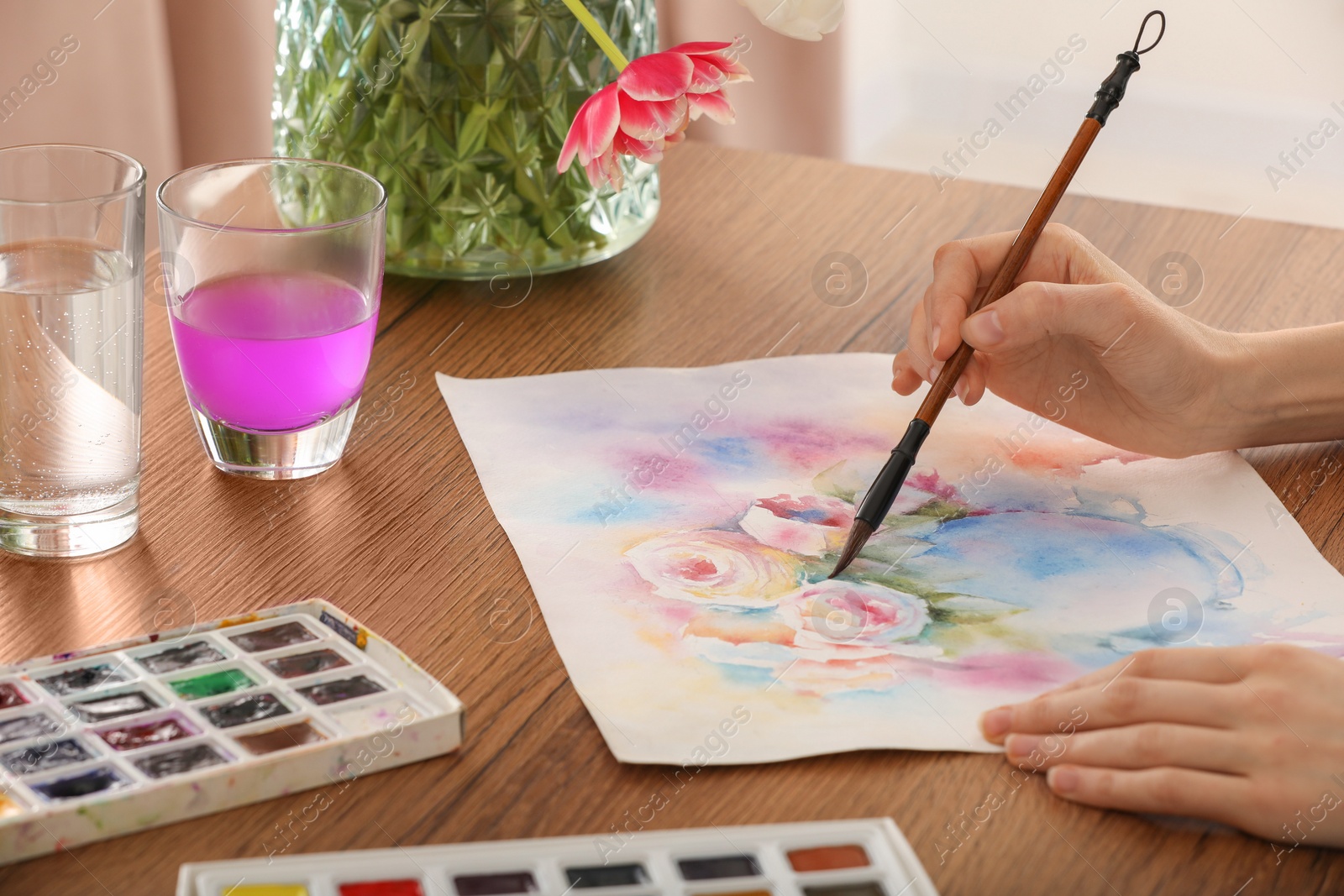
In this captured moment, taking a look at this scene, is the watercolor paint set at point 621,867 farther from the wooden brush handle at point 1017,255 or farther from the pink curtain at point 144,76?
the pink curtain at point 144,76

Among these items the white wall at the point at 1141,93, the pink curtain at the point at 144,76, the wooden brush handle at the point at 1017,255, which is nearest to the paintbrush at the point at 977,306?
the wooden brush handle at the point at 1017,255

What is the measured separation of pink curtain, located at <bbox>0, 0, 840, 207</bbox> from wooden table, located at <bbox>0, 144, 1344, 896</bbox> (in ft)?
2.42

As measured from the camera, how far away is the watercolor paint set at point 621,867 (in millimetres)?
532

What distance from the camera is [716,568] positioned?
755 mm

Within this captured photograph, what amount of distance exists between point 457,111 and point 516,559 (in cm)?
37

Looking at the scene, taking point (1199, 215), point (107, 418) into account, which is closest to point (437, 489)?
point (107, 418)

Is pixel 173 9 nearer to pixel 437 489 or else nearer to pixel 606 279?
pixel 606 279

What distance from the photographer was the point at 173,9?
182cm

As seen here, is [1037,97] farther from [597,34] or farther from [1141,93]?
[597,34]

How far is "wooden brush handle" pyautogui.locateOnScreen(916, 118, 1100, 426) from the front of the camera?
83 cm

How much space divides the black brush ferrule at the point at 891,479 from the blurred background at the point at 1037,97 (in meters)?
1.39

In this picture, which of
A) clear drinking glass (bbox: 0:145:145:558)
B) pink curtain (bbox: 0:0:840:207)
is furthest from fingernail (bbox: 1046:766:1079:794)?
pink curtain (bbox: 0:0:840:207)

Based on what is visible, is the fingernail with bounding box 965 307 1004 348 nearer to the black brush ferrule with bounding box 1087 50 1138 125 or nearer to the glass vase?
the black brush ferrule with bounding box 1087 50 1138 125

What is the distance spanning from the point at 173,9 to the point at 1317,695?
1.74 m
